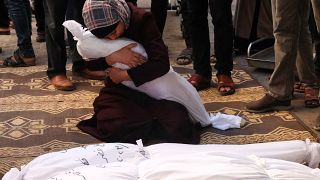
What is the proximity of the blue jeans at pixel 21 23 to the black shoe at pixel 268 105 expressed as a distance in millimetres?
1749

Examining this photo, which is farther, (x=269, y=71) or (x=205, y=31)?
(x=269, y=71)

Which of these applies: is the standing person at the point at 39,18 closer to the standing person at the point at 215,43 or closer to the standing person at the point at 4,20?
the standing person at the point at 4,20

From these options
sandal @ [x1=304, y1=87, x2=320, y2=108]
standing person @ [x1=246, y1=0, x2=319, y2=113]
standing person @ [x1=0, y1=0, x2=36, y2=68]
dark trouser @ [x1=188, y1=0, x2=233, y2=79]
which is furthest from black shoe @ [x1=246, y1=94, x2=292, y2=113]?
standing person @ [x1=0, y1=0, x2=36, y2=68]

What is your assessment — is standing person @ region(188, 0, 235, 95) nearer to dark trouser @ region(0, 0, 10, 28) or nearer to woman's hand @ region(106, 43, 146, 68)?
woman's hand @ region(106, 43, 146, 68)

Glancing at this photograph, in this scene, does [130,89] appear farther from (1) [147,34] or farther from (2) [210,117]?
(2) [210,117]

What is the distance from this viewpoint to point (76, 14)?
325 centimetres

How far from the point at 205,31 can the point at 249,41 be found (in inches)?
37.9

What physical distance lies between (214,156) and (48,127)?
1459 mm

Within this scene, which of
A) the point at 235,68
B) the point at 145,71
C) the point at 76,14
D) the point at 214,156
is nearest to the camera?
the point at 214,156

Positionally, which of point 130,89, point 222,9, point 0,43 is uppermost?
point 222,9

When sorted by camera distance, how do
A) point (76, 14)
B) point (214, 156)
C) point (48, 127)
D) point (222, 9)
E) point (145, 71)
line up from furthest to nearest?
point (76, 14), point (222, 9), point (48, 127), point (145, 71), point (214, 156)

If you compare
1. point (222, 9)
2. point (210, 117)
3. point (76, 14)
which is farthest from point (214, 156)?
point (76, 14)

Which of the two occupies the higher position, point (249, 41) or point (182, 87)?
point (182, 87)

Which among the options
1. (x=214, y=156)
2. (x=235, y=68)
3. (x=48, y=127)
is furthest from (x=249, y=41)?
(x=214, y=156)
